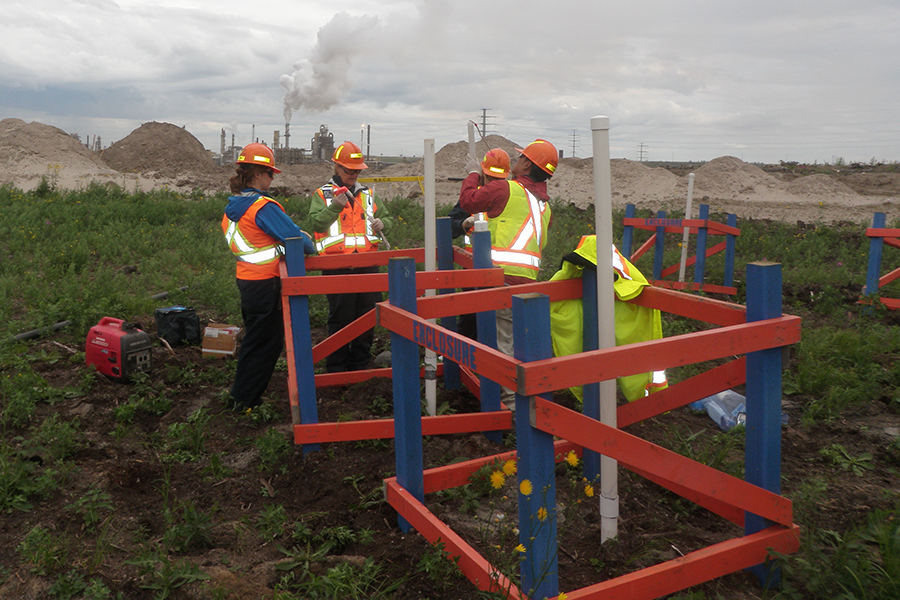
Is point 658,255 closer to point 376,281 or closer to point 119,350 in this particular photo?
point 376,281

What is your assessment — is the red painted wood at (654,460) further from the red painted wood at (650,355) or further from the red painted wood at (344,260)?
the red painted wood at (344,260)

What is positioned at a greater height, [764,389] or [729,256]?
[729,256]

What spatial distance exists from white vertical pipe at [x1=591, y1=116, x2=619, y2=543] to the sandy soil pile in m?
19.9

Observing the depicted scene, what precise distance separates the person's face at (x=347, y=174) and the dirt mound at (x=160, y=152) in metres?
23.6

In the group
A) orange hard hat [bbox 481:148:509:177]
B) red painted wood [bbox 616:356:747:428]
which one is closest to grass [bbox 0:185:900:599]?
red painted wood [bbox 616:356:747:428]

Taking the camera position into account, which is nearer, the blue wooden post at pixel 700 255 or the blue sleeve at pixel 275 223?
the blue sleeve at pixel 275 223

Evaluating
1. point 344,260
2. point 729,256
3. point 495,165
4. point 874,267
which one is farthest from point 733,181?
point 344,260

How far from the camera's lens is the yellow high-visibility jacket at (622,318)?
3.57 meters

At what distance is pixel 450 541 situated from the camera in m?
2.89

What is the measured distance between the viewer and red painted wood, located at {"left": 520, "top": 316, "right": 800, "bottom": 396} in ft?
7.24

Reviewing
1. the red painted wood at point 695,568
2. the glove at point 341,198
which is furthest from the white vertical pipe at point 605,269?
the glove at point 341,198

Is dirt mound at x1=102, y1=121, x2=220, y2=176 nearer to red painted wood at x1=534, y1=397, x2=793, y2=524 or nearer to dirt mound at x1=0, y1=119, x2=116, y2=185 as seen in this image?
dirt mound at x1=0, y1=119, x2=116, y2=185

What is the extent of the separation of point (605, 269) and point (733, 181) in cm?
2956

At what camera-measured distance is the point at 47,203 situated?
47.0 feet
